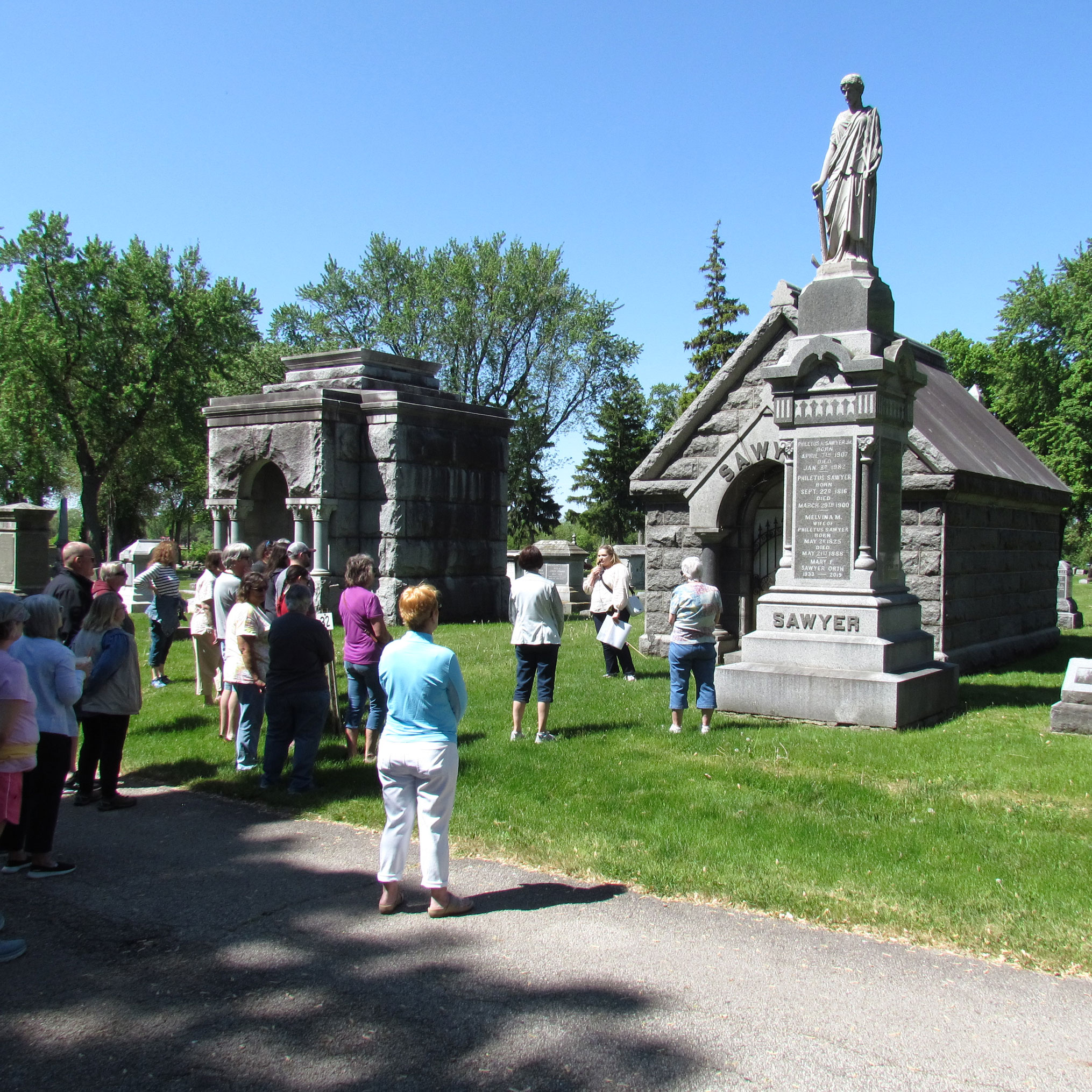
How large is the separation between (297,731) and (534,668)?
2.20 meters

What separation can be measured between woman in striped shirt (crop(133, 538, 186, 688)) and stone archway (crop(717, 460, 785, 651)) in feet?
23.0

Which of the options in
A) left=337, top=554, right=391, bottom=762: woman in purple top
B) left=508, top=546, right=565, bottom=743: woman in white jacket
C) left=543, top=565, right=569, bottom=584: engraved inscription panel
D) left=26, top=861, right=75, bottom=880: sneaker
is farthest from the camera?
left=543, top=565, right=569, bottom=584: engraved inscription panel

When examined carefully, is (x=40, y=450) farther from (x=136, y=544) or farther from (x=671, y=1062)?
(x=671, y=1062)

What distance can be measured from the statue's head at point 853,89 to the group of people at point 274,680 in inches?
199

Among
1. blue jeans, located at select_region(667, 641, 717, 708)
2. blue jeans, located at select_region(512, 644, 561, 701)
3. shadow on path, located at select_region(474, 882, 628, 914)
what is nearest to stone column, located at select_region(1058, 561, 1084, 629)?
blue jeans, located at select_region(667, 641, 717, 708)

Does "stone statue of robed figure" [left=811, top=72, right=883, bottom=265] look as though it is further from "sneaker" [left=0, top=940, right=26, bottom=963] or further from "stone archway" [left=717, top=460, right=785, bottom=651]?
"sneaker" [left=0, top=940, right=26, bottom=963]

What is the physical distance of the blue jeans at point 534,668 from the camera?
866 cm

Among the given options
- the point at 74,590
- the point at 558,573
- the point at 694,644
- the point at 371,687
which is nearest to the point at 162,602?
the point at 74,590

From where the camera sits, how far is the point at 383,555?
675 inches

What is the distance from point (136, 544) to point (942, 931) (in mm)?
22728

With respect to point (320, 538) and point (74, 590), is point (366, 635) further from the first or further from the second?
point (320, 538)

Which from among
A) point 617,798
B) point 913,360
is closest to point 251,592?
point 617,798

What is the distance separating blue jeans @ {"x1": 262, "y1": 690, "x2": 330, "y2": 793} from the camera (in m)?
7.34

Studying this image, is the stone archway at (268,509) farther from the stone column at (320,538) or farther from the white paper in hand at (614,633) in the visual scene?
the white paper in hand at (614,633)
